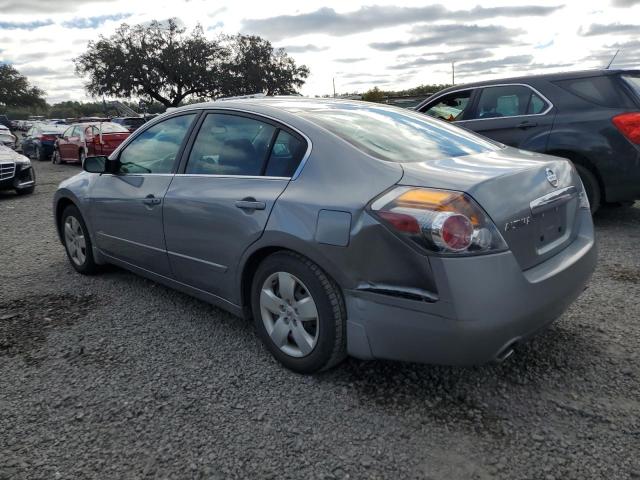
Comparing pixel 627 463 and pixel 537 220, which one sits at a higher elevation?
pixel 537 220

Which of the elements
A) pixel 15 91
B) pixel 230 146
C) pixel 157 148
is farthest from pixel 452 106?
pixel 15 91

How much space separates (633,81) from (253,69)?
140ft

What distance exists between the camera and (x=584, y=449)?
223 cm

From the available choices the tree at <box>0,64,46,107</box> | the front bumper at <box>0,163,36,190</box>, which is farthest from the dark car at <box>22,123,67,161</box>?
the tree at <box>0,64,46,107</box>

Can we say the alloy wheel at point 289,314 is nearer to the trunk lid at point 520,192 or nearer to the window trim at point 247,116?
the window trim at point 247,116

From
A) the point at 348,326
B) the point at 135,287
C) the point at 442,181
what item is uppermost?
the point at 442,181

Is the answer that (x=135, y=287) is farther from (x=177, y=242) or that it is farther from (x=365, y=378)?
(x=365, y=378)

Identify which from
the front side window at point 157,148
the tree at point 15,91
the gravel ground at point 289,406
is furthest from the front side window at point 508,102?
the tree at point 15,91

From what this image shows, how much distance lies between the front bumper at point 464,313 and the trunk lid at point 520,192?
0.39 ft

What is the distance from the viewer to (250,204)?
2.94m

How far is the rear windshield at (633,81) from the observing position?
214 inches

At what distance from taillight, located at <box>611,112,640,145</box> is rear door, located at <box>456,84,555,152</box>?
0.70 m

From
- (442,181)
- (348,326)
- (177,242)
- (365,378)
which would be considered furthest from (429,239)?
(177,242)

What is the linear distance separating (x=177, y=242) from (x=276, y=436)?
5.15ft
